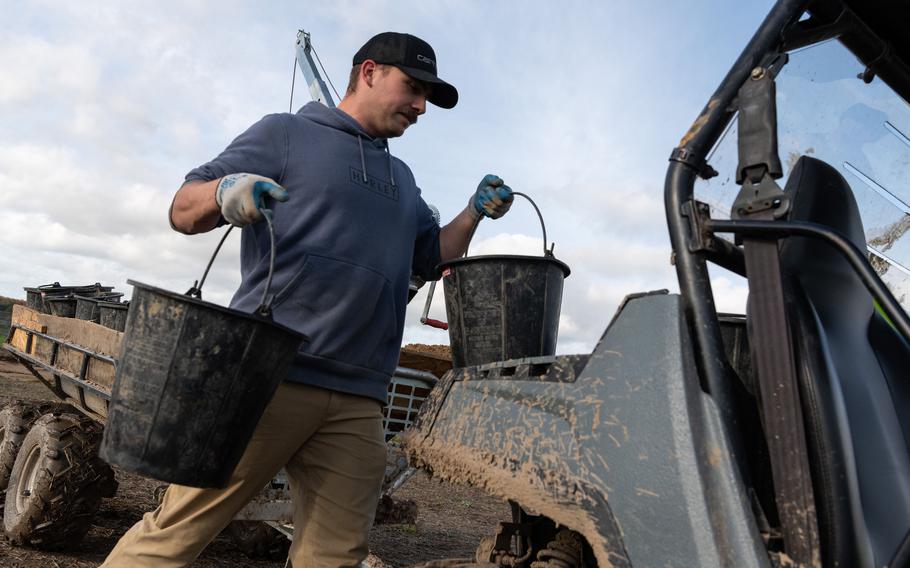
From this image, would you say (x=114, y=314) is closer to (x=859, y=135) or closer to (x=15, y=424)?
(x=15, y=424)

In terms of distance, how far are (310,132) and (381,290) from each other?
1.86 feet

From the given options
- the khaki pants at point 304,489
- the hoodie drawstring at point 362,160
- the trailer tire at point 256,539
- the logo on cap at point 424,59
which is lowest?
the trailer tire at point 256,539

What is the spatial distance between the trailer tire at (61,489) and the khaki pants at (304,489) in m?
2.11

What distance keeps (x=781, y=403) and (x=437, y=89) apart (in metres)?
1.70

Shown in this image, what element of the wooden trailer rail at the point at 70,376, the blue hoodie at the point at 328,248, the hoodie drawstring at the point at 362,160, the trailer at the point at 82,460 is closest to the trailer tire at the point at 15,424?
the trailer at the point at 82,460

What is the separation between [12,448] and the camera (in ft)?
15.7

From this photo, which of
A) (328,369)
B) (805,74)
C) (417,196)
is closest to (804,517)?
(805,74)

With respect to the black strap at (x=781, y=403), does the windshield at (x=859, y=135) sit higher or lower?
higher

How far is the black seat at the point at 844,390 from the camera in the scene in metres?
1.40

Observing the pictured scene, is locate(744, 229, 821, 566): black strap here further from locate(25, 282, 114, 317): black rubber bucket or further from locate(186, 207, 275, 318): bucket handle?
locate(25, 282, 114, 317): black rubber bucket

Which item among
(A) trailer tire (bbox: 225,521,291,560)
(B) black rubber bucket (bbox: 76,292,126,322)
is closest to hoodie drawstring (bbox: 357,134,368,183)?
(A) trailer tire (bbox: 225,521,291,560)

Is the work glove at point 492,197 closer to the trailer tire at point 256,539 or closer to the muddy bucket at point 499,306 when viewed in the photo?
the muddy bucket at point 499,306

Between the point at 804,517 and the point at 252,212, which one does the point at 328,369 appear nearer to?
the point at 252,212

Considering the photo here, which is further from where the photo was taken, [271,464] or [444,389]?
[271,464]
